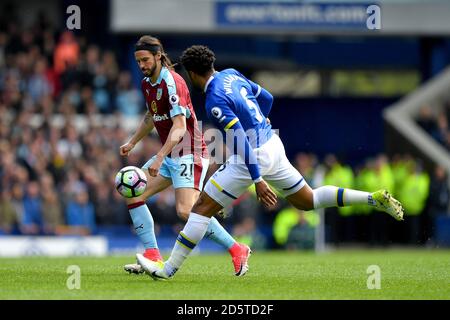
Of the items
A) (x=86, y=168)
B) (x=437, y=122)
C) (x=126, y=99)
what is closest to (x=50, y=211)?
(x=86, y=168)

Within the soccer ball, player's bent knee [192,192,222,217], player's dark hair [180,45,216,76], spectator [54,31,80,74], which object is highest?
spectator [54,31,80,74]

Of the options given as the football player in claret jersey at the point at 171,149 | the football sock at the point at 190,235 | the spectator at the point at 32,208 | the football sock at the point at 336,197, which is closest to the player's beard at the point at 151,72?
the football player in claret jersey at the point at 171,149

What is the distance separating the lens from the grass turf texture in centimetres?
904

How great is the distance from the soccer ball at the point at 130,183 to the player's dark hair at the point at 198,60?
4.82 ft

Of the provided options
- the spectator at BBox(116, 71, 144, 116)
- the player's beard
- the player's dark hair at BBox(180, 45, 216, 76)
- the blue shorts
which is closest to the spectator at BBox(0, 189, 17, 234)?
the spectator at BBox(116, 71, 144, 116)

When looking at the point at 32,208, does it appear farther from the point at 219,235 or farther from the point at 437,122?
the point at 437,122

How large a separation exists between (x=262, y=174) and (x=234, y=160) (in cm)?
33

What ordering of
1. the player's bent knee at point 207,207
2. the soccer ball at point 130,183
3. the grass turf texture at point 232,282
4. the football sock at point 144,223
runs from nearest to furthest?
1. the grass turf texture at point 232,282
2. the player's bent knee at point 207,207
3. the soccer ball at point 130,183
4. the football sock at point 144,223

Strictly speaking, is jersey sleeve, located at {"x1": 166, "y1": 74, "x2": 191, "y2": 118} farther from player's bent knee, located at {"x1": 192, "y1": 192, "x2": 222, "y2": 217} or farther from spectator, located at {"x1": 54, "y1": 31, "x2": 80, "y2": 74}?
spectator, located at {"x1": 54, "y1": 31, "x2": 80, "y2": 74}

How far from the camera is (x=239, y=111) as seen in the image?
10.1 m

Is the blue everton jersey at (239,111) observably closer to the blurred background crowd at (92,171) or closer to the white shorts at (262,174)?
the white shorts at (262,174)

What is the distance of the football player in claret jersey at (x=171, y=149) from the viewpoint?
10828 millimetres
